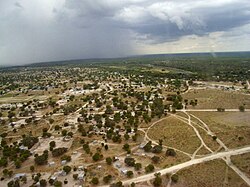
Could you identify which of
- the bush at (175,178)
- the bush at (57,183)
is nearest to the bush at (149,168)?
the bush at (175,178)

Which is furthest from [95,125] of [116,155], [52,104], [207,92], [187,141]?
[207,92]

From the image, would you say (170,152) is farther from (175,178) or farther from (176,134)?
(176,134)

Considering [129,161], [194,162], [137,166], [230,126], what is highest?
[129,161]

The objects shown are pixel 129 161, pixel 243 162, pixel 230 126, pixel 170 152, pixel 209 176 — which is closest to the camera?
pixel 209 176

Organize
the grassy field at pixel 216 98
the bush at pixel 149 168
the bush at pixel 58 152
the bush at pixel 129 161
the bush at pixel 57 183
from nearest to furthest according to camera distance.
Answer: the bush at pixel 57 183
the bush at pixel 149 168
the bush at pixel 129 161
the bush at pixel 58 152
the grassy field at pixel 216 98

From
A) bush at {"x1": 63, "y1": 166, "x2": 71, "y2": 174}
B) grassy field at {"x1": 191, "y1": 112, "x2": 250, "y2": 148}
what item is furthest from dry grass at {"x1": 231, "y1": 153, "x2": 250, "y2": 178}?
bush at {"x1": 63, "y1": 166, "x2": 71, "y2": 174}

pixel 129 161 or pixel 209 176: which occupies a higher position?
pixel 129 161

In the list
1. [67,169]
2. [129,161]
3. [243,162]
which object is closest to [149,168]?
[129,161]

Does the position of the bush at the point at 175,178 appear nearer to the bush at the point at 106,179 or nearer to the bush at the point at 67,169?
the bush at the point at 106,179

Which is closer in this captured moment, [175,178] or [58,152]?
[175,178]
